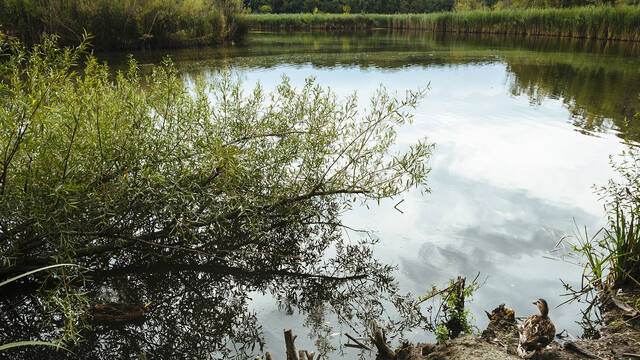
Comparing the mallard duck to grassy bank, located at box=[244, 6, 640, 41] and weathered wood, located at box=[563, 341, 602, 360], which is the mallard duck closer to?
weathered wood, located at box=[563, 341, 602, 360]

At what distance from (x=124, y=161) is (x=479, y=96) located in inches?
504

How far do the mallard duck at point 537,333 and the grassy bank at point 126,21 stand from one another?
17.0 meters

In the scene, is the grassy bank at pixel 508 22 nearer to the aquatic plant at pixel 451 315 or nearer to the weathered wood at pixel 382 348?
the aquatic plant at pixel 451 315

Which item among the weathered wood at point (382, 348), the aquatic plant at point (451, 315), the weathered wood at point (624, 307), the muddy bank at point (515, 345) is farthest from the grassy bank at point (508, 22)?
the weathered wood at point (382, 348)

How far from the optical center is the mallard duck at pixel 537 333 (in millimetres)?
3211

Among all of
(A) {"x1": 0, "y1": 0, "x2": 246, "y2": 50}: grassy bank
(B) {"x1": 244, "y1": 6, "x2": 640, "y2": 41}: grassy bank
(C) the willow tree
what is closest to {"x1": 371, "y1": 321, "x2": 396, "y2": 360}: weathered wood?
(C) the willow tree

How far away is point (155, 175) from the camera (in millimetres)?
3781

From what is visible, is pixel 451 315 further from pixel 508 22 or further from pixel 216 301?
pixel 508 22

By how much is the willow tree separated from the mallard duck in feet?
6.64

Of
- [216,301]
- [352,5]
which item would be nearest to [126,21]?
[216,301]

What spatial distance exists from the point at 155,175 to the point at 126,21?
2239 centimetres

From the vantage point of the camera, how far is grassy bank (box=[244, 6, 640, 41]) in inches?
1066

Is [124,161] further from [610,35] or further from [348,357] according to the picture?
[610,35]

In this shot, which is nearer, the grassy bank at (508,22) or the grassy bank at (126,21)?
the grassy bank at (126,21)
